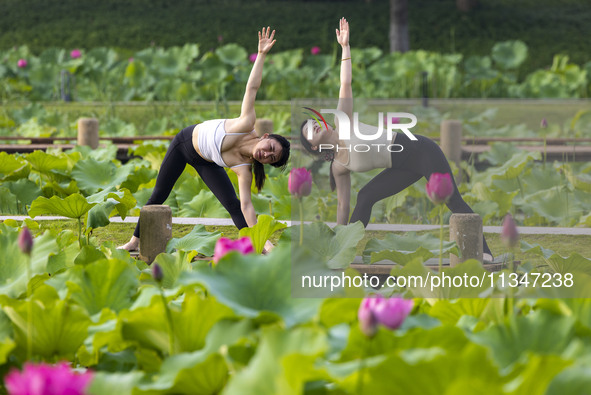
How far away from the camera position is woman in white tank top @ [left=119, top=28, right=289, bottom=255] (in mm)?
3135

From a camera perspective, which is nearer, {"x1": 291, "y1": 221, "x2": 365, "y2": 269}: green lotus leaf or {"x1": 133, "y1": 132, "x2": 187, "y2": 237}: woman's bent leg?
{"x1": 291, "y1": 221, "x2": 365, "y2": 269}: green lotus leaf

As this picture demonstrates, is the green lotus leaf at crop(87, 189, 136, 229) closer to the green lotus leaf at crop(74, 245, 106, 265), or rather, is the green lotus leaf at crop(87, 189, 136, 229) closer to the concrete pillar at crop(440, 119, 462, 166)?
the green lotus leaf at crop(74, 245, 106, 265)

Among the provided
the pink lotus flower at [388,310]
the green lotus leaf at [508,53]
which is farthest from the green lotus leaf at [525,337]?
the green lotus leaf at [508,53]

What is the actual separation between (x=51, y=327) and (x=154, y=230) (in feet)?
4.33

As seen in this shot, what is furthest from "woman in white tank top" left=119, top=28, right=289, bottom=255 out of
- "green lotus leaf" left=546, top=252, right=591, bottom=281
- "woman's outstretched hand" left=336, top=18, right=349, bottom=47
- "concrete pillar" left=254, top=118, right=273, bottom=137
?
"concrete pillar" left=254, top=118, right=273, bottom=137

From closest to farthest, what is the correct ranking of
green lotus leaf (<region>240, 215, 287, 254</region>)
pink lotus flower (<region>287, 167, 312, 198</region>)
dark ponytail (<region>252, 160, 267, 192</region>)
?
1. pink lotus flower (<region>287, 167, 312, 198</region>)
2. green lotus leaf (<region>240, 215, 287, 254</region>)
3. dark ponytail (<region>252, 160, 267, 192</region>)

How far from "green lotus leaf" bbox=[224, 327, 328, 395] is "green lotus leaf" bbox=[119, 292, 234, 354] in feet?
0.79

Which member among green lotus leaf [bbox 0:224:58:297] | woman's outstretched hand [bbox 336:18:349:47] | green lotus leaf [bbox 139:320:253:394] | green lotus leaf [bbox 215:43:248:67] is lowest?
green lotus leaf [bbox 139:320:253:394]

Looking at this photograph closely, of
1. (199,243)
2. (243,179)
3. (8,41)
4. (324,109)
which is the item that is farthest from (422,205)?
(8,41)

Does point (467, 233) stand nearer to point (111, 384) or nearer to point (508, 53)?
point (111, 384)

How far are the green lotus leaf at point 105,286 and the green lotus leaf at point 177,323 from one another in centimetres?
25

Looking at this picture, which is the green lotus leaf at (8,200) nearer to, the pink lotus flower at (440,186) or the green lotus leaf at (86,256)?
the green lotus leaf at (86,256)

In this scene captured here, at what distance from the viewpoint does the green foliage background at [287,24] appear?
15914 mm

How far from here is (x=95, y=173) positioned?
4281 millimetres
